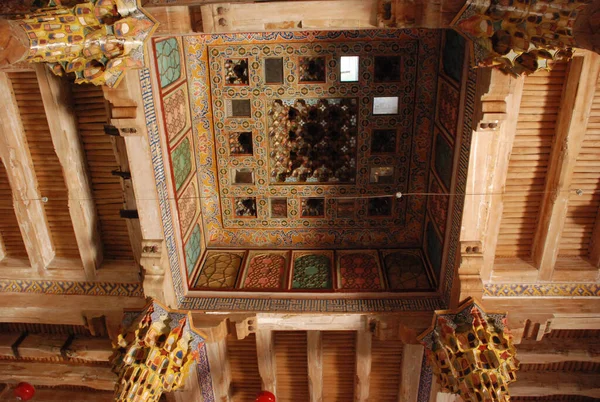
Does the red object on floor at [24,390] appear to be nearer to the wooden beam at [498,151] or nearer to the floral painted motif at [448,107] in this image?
the wooden beam at [498,151]

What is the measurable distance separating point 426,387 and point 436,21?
11.1ft

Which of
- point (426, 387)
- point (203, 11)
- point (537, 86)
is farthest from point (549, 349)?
point (203, 11)

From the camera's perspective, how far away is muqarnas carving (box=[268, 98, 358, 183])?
4.19 metres

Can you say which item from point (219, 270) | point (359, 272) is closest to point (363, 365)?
point (359, 272)

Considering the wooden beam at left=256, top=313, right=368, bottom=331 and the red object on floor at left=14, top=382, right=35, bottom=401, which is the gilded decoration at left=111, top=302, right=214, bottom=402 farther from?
the red object on floor at left=14, top=382, right=35, bottom=401

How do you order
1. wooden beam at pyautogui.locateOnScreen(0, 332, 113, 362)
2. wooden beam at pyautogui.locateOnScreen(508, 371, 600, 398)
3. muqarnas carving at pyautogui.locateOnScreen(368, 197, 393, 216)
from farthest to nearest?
wooden beam at pyautogui.locateOnScreen(508, 371, 600, 398)
wooden beam at pyautogui.locateOnScreen(0, 332, 113, 362)
muqarnas carving at pyautogui.locateOnScreen(368, 197, 393, 216)

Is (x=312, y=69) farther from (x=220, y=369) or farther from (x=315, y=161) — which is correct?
(x=220, y=369)

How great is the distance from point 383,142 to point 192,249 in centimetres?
193

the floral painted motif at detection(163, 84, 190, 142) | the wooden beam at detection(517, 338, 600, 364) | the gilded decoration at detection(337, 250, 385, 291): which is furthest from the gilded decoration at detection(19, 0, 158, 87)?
the wooden beam at detection(517, 338, 600, 364)

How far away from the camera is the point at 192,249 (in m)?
4.17

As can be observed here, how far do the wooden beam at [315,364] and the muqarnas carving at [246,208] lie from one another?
4.04 ft

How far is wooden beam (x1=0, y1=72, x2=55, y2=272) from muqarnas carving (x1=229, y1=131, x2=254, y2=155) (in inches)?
64.2

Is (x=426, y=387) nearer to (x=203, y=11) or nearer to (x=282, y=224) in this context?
(x=282, y=224)

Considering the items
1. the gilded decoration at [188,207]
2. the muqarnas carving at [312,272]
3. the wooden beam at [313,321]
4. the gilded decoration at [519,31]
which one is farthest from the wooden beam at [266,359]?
the gilded decoration at [519,31]
